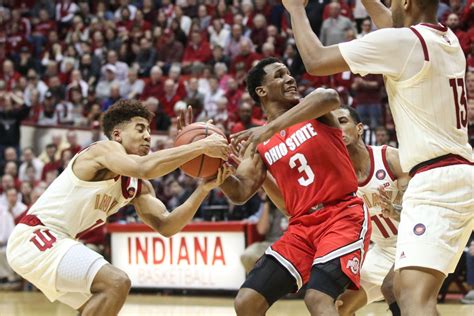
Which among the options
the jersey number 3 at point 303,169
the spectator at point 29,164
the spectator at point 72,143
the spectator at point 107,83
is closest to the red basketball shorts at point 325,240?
the jersey number 3 at point 303,169

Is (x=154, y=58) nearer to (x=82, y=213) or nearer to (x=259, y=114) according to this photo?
(x=259, y=114)

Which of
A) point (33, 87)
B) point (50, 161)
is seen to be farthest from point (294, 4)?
point (33, 87)

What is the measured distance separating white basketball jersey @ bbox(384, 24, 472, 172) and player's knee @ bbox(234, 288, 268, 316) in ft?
4.75

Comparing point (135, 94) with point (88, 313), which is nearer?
point (88, 313)

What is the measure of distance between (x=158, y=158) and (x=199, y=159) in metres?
0.30

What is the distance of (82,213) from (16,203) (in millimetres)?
9289

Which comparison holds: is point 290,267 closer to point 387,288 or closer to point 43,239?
point 387,288

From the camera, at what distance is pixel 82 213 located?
6.11m

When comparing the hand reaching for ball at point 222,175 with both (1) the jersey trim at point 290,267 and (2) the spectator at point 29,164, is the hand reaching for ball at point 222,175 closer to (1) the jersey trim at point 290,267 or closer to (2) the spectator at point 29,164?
(1) the jersey trim at point 290,267

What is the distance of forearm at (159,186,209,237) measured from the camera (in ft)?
20.4

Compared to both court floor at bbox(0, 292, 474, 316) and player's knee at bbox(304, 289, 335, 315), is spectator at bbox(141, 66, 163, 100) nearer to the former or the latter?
court floor at bbox(0, 292, 474, 316)

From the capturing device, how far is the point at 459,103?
4492mm

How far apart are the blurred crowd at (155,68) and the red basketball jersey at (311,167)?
20.3 ft

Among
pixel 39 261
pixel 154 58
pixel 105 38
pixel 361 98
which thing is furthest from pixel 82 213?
pixel 105 38
